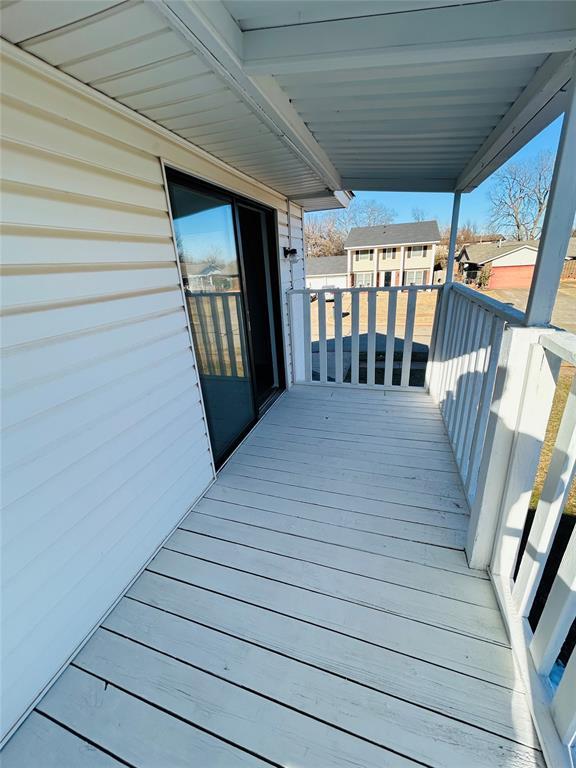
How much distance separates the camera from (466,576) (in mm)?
1479

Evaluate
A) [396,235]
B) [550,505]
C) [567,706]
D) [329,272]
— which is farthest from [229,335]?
[329,272]

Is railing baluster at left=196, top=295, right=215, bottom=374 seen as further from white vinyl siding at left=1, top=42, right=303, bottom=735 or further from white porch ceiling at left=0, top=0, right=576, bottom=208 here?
white porch ceiling at left=0, top=0, right=576, bottom=208

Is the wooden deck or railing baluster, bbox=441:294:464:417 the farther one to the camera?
railing baluster, bbox=441:294:464:417

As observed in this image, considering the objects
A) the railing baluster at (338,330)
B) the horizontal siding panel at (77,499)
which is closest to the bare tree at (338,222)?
the railing baluster at (338,330)

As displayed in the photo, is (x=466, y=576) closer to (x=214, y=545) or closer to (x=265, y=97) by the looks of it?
(x=214, y=545)

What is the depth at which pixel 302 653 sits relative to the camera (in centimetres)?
123

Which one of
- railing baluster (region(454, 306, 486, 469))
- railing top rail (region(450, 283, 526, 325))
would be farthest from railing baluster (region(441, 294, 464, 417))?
railing baluster (region(454, 306, 486, 469))

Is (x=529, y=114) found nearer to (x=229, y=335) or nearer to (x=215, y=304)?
(x=215, y=304)

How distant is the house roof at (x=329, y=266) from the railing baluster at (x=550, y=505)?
22581 millimetres

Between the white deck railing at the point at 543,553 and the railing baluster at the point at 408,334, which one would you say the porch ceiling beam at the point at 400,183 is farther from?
the white deck railing at the point at 543,553

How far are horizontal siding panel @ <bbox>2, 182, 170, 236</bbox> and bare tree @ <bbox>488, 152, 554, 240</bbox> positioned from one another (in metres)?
1.72

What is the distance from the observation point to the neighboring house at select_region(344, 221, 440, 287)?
1980cm

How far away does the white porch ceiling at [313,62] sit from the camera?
915 mm

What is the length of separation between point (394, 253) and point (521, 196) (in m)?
20.4
